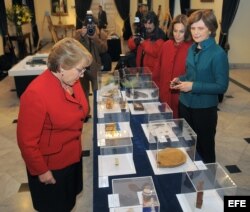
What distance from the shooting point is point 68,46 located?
139cm

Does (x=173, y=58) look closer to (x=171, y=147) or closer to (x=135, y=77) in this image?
(x=135, y=77)

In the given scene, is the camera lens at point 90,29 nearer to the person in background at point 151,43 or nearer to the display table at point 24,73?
the person in background at point 151,43

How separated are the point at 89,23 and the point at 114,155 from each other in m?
1.93

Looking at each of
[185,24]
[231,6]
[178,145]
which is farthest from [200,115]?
[231,6]

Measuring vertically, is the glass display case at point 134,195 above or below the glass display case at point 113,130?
below

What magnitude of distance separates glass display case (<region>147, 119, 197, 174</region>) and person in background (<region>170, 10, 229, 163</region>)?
0.91ft

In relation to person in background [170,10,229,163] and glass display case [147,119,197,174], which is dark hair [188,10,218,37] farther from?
glass display case [147,119,197,174]

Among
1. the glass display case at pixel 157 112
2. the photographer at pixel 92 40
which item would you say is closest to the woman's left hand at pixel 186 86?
the glass display case at pixel 157 112

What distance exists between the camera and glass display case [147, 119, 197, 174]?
1567mm

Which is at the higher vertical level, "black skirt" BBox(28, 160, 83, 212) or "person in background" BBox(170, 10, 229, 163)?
"person in background" BBox(170, 10, 229, 163)

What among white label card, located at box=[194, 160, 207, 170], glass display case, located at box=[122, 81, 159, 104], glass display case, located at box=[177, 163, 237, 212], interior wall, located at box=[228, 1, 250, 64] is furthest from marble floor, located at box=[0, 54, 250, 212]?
interior wall, located at box=[228, 1, 250, 64]

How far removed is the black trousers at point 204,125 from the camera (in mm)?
2101

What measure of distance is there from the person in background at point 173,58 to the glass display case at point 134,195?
1269 millimetres

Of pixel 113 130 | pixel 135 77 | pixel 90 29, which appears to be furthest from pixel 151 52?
pixel 113 130
